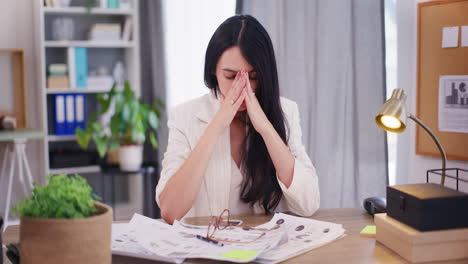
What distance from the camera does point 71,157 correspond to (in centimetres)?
443

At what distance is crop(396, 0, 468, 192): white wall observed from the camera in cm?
255

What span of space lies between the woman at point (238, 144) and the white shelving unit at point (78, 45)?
8.11ft

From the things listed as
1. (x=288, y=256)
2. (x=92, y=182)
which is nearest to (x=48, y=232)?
(x=288, y=256)

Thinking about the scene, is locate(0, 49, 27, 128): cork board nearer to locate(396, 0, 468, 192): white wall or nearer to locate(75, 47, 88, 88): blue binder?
locate(75, 47, 88, 88): blue binder

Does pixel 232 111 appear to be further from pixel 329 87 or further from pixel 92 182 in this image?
pixel 92 182

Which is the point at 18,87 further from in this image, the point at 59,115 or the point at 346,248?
the point at 346,248

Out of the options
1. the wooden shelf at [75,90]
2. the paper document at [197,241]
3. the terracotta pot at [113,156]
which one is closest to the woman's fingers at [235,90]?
the paper document at [197,241]

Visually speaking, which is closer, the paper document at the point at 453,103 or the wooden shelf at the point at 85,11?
the paper document at the point at 453,103

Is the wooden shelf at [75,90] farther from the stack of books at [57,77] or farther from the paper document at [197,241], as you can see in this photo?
the paper document at [197,241]

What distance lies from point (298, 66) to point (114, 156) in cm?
220

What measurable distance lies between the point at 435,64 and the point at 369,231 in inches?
43.8

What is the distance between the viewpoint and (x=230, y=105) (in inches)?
76.5

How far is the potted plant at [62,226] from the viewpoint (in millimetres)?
1096

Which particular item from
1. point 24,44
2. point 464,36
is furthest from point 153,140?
point 464,36
